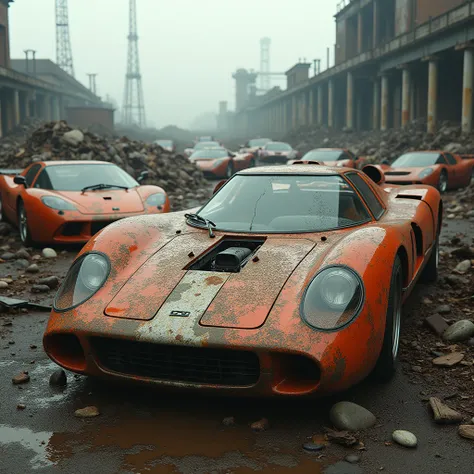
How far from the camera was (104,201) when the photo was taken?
28.6 feet

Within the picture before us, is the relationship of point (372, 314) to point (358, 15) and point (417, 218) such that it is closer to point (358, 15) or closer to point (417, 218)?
point (417, 218)

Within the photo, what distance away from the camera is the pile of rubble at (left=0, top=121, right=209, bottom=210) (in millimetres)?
15742

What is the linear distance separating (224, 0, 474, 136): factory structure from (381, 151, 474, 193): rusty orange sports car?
12504 mm

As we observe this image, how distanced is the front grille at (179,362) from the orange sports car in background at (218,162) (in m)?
17.6

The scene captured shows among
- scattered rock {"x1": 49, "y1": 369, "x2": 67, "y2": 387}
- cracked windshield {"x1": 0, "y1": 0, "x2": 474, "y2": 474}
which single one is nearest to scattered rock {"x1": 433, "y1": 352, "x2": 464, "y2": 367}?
cracked windshield {"x1": 0, "y1": 0, "x2": 474, "y2": 474}

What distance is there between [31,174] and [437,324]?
678cm

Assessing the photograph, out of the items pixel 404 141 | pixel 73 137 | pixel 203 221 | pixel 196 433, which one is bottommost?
pixel 196 433

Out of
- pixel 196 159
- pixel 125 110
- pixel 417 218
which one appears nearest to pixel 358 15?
pixel 196 159

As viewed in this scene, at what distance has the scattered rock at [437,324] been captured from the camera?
4789 mm

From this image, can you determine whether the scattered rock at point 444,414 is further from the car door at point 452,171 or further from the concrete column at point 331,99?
the concrete column at point 331,99

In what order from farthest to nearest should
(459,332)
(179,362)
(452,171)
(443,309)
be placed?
1. (452,171)
2. (443,309)
3. (459,332)
4. (179,362)

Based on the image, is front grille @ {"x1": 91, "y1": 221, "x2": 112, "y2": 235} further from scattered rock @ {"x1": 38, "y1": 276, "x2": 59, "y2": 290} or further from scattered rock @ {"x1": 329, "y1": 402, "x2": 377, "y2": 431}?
scattered rock @ {"x1": 329, "y1": 402, "x2": 377, "y2": 431}

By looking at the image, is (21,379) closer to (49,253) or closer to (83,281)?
(83,281)

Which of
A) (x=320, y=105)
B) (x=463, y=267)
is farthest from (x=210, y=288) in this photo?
(x=320, y=105)
